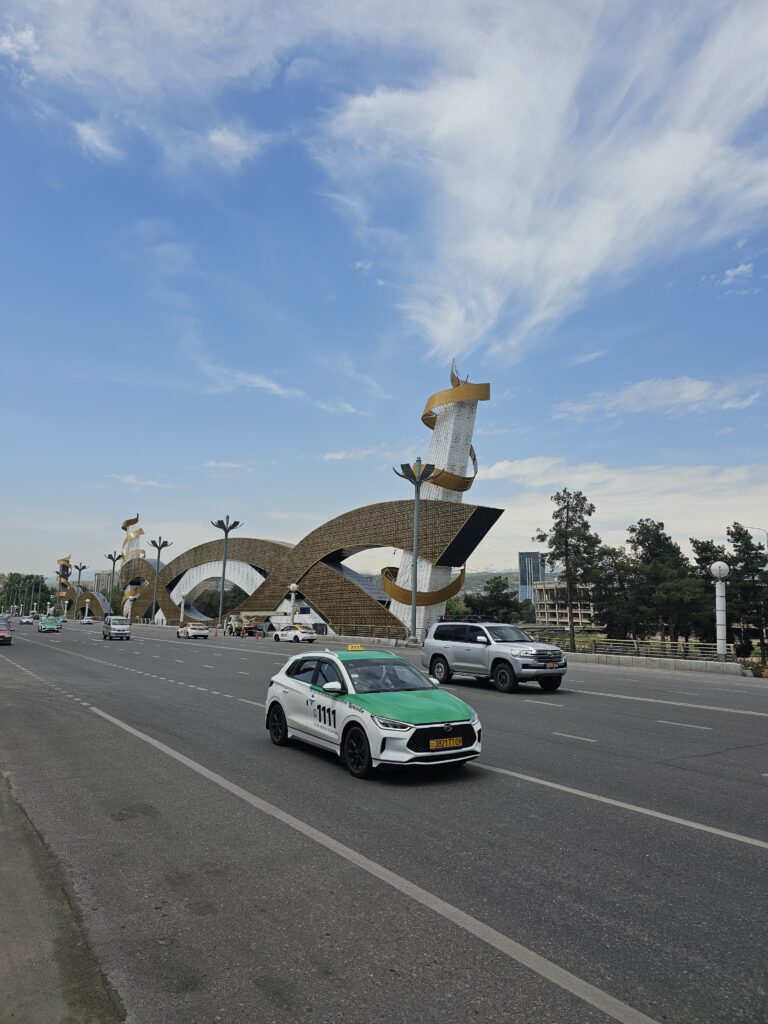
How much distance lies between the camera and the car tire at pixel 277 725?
10265mm

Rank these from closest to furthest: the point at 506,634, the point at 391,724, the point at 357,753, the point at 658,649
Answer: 1. the point at 391,724
2. the point at 357,753
3. the point at 506,634
4. the point at 658,649

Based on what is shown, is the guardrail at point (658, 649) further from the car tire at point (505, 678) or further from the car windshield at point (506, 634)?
the car tire at point (505, 678)

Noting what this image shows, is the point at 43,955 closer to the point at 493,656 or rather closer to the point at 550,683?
the point at 493,656

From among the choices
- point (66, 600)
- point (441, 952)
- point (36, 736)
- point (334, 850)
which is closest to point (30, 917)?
point (334, 850)

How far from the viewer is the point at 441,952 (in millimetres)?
3961

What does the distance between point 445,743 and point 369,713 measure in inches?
36.7

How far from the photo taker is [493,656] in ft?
60.4

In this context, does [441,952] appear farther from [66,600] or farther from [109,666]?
[66,600]

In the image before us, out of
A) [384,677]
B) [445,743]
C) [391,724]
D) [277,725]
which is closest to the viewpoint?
[391,724]

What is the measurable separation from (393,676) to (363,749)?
1.29 meters

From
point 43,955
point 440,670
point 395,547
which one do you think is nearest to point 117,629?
point 395,547

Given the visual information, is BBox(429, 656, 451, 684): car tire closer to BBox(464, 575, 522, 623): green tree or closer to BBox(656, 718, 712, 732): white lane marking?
BBox(656, 718, 712, 732): white lane marking

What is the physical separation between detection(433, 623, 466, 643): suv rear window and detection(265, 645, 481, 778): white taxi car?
981cm

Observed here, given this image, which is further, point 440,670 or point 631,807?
point 440,670
